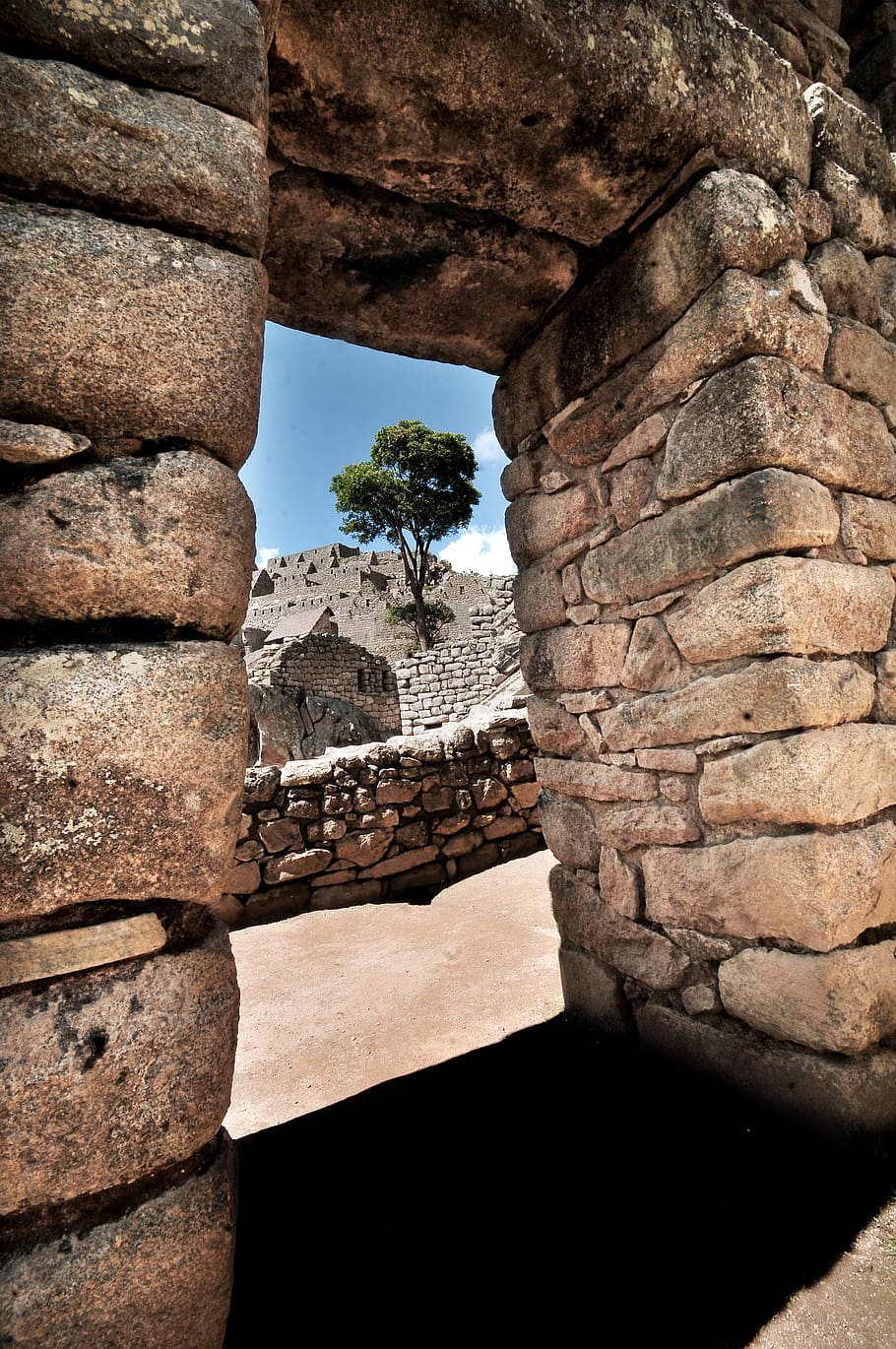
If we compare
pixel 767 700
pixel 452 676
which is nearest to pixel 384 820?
pixel 767 700

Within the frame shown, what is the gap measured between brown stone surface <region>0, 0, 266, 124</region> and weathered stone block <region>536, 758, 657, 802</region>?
207 centimetres

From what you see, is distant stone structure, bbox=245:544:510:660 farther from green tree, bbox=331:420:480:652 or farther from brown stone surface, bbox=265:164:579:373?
brown stone surface, bbox=265:164:579:373

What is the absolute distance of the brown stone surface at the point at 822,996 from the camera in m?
1.63

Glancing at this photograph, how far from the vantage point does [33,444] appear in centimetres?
103

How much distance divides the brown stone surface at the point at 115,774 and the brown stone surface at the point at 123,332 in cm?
43

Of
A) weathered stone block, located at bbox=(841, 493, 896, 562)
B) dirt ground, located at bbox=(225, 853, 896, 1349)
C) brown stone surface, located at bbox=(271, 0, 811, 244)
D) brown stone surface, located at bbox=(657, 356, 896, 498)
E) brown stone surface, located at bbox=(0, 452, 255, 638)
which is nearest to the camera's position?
brown stone surface, located at bbox=(0, 452, 255, 638)

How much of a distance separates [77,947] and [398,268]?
2241mm

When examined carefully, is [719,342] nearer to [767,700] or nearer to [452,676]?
[767,700]

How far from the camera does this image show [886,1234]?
1.40 m

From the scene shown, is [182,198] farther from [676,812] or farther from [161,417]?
[676,812]

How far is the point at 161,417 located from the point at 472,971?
295 centimetres

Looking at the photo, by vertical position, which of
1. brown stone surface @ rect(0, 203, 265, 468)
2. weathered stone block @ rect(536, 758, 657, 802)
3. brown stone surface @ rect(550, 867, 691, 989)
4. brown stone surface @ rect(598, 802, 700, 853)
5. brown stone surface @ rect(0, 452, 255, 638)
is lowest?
brown stone surface @ rect(550, 867, 691, 989)

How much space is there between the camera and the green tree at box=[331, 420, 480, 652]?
944 inches

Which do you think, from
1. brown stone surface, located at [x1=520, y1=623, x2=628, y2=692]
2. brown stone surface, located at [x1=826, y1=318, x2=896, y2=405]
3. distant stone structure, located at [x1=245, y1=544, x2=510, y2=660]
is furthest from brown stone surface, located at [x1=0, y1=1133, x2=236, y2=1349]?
distant stone structure, located at [x1=245, y1=544, x2=510, y2=660]
